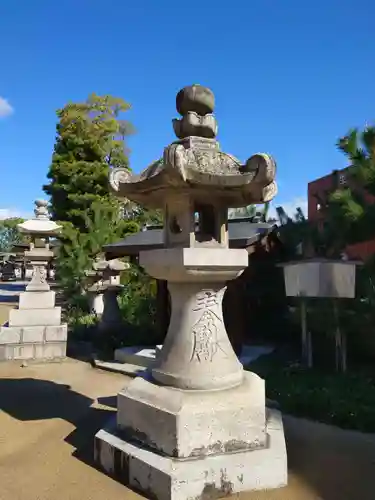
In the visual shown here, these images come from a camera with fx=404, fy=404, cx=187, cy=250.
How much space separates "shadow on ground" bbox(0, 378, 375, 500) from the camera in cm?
306

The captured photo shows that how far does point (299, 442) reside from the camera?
3.96m

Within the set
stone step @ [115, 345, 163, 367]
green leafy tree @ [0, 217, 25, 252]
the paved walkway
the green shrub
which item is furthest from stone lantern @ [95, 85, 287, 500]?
green leafy tree @ [0, 217, 25, 252]

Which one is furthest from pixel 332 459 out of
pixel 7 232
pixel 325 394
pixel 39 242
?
pixel 7 232

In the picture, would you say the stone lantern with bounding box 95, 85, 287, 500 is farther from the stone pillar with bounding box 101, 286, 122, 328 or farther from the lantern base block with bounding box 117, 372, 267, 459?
the stone pillar with bounding box 101, 286, 122, 328

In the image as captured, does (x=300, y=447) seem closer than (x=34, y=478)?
No

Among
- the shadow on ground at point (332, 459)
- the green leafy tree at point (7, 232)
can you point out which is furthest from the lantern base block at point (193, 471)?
the green leafy tree at point (7, 232)

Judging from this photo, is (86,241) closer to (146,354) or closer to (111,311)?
(111,311)

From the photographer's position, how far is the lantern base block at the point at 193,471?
2.76m

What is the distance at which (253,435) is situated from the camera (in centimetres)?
313

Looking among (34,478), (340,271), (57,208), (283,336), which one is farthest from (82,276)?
(34,478)

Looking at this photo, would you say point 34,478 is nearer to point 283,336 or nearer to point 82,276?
point 283,336

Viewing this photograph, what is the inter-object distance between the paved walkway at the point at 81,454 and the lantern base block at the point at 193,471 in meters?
0.09

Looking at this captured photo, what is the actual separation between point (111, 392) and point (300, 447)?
9.27ft

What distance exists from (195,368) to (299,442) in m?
1.53
